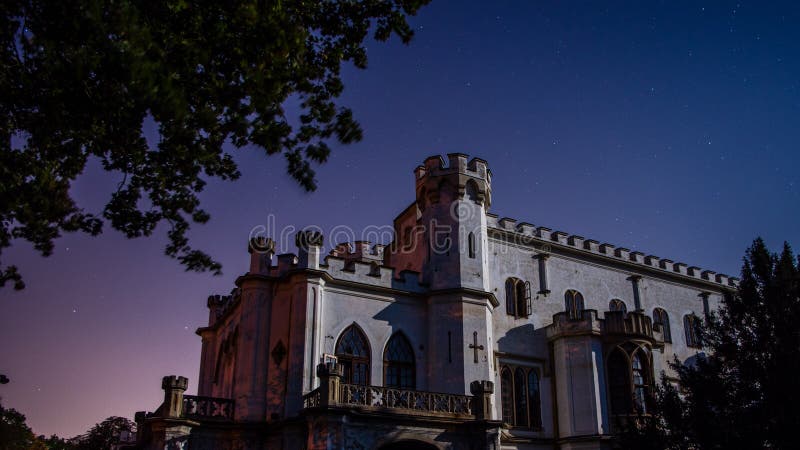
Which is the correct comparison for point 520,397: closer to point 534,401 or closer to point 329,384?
point 534,401

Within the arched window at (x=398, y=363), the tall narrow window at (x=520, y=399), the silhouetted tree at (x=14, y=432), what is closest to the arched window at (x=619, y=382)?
the tall narrow window at (x=520, y=399)

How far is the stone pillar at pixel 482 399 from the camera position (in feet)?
65.8

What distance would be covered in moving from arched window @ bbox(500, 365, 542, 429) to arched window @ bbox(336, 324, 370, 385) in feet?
18.5

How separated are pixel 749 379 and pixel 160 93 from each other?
17.2 metres

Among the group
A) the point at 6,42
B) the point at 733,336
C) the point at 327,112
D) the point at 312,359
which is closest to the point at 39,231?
the point at 6,42

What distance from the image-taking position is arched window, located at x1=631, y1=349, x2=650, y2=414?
25.2 m

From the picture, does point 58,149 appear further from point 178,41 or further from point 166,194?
point 178,41

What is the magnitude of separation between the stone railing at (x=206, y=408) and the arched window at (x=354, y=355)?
3781mm

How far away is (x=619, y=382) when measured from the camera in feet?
83.5

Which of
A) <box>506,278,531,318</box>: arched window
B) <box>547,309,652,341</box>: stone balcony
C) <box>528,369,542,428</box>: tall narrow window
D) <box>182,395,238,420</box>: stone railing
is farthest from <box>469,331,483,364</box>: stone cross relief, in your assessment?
<box>182,395,238,420</box>: stone railing

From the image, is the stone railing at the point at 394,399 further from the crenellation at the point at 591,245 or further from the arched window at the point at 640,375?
the crenellation at the point at 591,245

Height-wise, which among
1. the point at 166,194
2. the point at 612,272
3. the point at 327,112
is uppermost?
the point at 612,272

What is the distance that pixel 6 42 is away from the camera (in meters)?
10.5

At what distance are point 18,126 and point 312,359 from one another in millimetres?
12100
